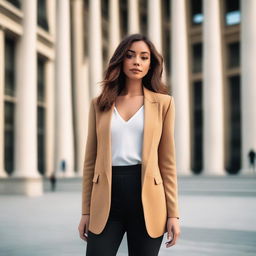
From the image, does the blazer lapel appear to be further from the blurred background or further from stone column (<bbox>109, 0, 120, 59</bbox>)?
stone column (<bbox>109, 0, 120, 59</bbox>)

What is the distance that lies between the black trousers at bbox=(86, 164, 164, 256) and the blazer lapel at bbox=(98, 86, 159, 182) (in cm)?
12

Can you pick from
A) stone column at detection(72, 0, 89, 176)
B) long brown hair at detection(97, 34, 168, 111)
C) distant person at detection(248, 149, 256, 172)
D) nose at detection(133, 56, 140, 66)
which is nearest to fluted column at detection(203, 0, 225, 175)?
distant person at detection(248, 149, 256, 172)

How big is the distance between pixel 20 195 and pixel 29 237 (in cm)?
Result: 3252

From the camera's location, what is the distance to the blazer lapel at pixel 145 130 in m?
5.44

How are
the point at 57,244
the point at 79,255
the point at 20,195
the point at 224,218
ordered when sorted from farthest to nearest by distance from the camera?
1. the point at 20,195
2. the point at 224,218
3. the point at 57,244
4. the point at 79,255

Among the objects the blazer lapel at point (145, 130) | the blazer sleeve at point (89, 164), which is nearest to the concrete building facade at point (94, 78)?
the blazer sleeve at point (89, 164)

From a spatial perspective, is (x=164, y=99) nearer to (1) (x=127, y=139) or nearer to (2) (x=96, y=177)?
(1) (x=127, y=139)

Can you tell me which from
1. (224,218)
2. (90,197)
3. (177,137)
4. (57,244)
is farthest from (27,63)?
(90,197)

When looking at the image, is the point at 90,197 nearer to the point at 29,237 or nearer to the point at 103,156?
the point at 103,156

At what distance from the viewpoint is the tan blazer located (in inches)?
211

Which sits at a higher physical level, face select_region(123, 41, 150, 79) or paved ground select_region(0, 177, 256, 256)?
face select_region(123, 41, 150, 79)

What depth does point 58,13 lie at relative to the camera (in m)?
72.4

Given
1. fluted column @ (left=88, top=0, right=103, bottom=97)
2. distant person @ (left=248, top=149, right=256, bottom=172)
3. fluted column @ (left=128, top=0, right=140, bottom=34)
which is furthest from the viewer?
fluted column @ (left=128, top=0, right=140, bottom=34)

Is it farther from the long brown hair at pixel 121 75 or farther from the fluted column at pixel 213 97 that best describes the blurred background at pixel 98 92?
the long brown hair at pixel 121 75
